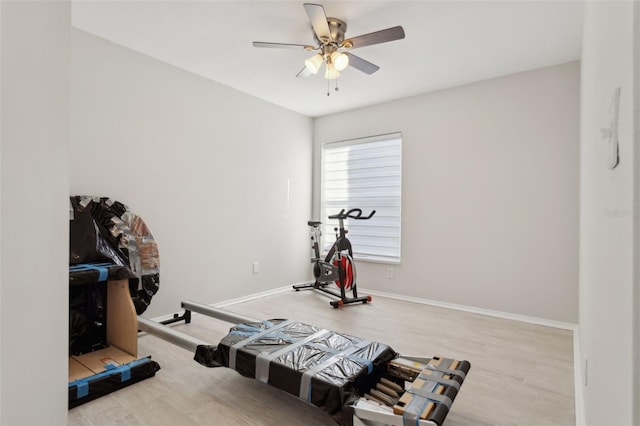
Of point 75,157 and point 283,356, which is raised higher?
point 75,157

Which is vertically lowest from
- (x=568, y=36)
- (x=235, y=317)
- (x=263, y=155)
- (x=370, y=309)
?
(x=370, y=309)

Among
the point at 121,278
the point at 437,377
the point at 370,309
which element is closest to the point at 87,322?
the point at 121,278

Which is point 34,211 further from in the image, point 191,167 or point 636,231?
point 191,167

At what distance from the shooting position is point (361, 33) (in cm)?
292

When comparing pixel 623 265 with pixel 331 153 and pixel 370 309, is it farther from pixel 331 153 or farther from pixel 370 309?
pixel 331 153

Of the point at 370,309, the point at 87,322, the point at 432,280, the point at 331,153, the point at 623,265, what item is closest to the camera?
the point at 623,265

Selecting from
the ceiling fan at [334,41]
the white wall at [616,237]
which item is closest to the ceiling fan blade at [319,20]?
the ceiling fan at [334,41]

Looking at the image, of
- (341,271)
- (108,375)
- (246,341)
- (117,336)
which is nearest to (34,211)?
(246,341)

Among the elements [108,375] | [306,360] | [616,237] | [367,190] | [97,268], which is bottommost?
[108,375]

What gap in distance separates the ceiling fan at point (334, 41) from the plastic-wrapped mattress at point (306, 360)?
7.06ft

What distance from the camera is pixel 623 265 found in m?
0.63

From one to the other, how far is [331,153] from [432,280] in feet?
8.03

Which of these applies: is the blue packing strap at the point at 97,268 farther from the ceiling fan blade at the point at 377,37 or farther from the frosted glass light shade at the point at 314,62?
the ceiling fan blade at the point at 377,37

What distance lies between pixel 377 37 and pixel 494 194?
2.30 m
